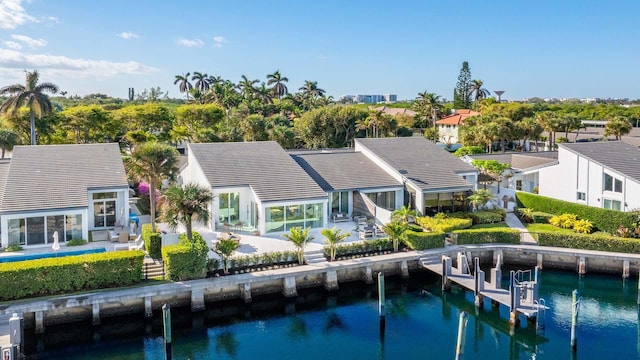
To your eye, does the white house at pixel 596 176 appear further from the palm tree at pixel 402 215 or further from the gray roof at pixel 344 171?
the palm tree at pixel 402 215

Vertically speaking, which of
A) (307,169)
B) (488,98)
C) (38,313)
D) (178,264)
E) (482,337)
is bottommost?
(482,337)

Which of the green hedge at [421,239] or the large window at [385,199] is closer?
the green hedge at [421,239]

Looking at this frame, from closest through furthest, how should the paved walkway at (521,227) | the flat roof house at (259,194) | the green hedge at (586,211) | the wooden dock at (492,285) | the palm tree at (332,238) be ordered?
1. the wooden dock at (492,285)
2. the palm tree at (332,238)
3. the green hedge at (586,211)
4. the paved walkway at (521,227)
5. the flat roof house at (259,194)

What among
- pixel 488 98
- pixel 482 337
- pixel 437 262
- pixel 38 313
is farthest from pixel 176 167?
pixel 488 98

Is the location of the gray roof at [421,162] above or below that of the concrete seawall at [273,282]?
above

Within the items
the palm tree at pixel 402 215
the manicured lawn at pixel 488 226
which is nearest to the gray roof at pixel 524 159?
the manicured lawn at pixel 488 226

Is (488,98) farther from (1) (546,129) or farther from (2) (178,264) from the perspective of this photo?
(2) (178,264)
